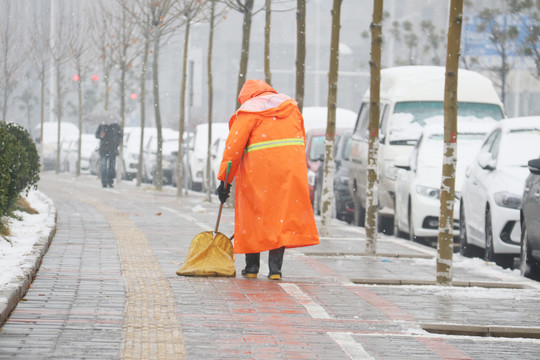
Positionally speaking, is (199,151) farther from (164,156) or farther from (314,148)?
(314,148)

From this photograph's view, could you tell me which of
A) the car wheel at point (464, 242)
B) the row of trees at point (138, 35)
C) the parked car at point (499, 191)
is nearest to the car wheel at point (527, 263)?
the parked car at point (499, 191)

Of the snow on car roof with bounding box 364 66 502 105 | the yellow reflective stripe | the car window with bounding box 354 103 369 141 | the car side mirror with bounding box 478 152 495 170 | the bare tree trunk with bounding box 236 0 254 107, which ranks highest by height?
the bare tree trunk with bounding box 236 0 254 107

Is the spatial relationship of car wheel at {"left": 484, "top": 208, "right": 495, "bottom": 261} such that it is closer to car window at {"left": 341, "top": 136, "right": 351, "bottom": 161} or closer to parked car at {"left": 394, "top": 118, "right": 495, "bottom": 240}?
parked car at {"left": 394, "top": 118, "right": 495, "bottom": 240}

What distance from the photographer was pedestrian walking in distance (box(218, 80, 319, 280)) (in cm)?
984

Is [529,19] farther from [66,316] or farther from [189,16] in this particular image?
[66,316]

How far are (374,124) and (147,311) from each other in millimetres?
5115

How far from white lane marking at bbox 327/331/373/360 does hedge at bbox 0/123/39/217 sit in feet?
13.9

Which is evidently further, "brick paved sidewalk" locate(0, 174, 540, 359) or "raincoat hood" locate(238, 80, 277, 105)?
"raincoat hood" locate(238, 80, 277, 105)

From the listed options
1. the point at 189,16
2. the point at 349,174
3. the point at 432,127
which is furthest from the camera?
the point at 189,16

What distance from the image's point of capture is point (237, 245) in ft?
32.6

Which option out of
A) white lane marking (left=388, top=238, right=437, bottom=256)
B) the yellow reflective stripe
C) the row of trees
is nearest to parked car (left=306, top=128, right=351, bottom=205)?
the row of trees

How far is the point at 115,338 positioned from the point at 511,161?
7387mm

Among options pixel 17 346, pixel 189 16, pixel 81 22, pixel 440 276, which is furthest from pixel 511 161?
pixel 81 22

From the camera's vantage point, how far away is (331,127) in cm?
1454
